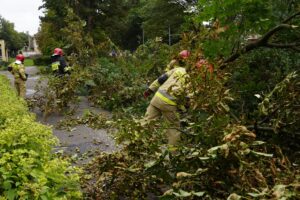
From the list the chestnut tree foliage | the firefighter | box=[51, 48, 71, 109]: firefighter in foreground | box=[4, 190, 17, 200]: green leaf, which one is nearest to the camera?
box=[4, 190, 17, 200]: green leaf

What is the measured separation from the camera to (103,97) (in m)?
12.8

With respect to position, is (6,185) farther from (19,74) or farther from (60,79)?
(19,74)

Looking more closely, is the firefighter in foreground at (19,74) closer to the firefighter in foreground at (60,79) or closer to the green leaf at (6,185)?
the firefighter in foreground at (60,79)

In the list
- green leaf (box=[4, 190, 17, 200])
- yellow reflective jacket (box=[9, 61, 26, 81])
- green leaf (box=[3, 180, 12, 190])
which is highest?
yellow reflective jacket (box=[9, 61, 26, 81])

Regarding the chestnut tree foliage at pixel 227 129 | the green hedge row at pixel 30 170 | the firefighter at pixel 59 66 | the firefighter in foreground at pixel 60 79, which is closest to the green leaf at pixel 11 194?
the green hedge row at pixel 30 170

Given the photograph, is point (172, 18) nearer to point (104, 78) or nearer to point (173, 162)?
point (104, 78)

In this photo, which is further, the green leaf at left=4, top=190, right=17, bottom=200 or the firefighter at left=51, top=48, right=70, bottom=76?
the firefighter at left=51, top=48, right=70, bottom=76

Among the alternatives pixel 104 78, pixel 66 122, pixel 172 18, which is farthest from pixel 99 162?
pixel 172 18

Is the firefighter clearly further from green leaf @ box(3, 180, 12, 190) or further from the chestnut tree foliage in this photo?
green leaf @ box(3, 180, 12, 190)

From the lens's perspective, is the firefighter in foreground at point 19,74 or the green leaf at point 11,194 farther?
the firefighter in foreground at point 19,74

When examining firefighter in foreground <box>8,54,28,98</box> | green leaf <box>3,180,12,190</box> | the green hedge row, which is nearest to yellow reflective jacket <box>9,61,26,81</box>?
firefighter in foreground <box>8,54,28,98</box>

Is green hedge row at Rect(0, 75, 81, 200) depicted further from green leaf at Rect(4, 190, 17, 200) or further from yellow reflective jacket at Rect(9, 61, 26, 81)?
yellow reflective jacket at Rect(9, 61, 26, 81)

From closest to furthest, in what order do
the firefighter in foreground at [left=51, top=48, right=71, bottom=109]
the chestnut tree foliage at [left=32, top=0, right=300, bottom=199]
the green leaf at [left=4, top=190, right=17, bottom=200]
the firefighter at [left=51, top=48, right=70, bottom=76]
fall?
the green leaf at [left=4, top=190, right=17, bottom=200] → the chestnut tree foliage at [left=32, top=0, right=300, bottom=199] → the firefighter in foreground at [left=51, top=48, right=71, bottom=109] → the firefighter at [left=51, top=48, right=70, bottom=76]

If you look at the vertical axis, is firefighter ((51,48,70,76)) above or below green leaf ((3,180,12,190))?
above
